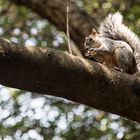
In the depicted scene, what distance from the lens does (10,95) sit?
4504 mm

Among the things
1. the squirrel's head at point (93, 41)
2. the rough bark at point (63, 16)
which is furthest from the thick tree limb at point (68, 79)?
the rough bark at point (63, 16)

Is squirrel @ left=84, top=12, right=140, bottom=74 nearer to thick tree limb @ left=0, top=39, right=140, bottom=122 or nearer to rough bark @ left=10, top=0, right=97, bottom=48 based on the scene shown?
thick tree limb @ left=0, top=39, right=140, bottom=122

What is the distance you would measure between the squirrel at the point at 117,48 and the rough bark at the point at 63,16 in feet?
2.37

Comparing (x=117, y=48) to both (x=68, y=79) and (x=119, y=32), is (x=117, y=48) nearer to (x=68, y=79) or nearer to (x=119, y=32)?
(x=119, y=32)

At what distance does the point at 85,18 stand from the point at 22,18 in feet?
5.10

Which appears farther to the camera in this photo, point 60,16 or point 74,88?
point 60,16

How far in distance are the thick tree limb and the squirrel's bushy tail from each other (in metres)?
0.85

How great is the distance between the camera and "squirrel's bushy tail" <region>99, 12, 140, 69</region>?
3004 mm

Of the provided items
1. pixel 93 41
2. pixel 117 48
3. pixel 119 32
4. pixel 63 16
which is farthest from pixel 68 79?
pixel 63 16

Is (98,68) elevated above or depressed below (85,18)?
above

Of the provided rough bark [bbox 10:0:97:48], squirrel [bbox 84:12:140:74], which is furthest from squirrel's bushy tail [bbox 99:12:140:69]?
rough bark [bbox 10:0:97:48]

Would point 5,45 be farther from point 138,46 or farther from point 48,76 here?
point 138,46

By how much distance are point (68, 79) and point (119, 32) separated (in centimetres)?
135

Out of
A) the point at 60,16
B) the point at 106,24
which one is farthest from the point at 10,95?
the point at 106,24
